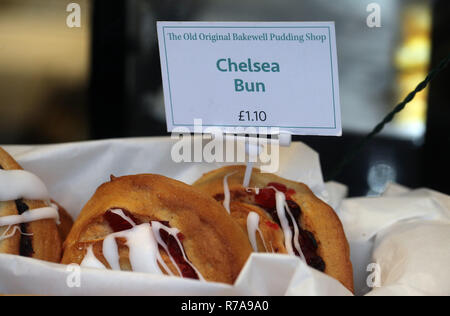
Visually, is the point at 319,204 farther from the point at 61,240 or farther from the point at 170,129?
the point at 61,240

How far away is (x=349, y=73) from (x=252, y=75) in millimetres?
1126

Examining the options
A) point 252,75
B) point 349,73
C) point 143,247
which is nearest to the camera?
point 143,247

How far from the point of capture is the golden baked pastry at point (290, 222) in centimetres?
94

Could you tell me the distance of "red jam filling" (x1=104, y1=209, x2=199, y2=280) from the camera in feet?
2.68

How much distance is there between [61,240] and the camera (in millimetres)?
1081

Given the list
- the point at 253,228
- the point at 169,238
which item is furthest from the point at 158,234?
the point at 253,228

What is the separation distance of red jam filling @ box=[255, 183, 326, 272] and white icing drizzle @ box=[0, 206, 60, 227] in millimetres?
383

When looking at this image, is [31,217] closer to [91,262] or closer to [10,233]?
[10,233]

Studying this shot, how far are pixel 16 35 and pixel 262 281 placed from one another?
203cm

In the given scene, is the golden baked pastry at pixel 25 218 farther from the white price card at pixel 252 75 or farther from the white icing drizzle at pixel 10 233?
the white price card at pixel 252 75

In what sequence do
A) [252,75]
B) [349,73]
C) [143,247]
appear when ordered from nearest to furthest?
1. [143,247]
2. [252,75]
3. [349,73]

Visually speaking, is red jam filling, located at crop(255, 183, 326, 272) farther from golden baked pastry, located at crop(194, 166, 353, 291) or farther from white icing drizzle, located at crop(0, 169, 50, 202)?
white icing drizzle, located at crop(0, 169, 50, 202)

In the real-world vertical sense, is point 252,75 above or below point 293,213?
above

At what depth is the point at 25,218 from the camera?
38.0 inches
